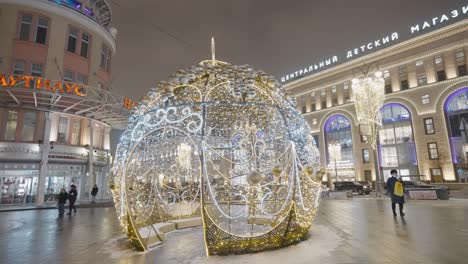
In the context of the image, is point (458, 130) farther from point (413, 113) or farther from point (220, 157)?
point (220, 157)

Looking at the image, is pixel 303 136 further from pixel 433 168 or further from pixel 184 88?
pixel 433 168

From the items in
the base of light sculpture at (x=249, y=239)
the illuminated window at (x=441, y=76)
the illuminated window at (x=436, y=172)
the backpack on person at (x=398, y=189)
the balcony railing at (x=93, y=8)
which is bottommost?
the base of light sculpture at (x=249, y=239)

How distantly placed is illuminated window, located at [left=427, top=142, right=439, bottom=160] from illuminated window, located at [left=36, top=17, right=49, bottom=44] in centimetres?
4243

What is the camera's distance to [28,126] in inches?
826

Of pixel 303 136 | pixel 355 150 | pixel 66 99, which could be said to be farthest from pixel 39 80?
pixel 355 150

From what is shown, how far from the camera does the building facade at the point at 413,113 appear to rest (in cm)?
3222

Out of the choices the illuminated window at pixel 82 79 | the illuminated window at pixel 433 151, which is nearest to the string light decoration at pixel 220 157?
the illuminated window at pixel 82 79

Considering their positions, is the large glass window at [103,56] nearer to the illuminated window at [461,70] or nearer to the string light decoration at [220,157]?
the string light decoration at [220,157]

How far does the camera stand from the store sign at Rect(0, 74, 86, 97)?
59.7 feet

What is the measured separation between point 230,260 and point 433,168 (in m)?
37.2

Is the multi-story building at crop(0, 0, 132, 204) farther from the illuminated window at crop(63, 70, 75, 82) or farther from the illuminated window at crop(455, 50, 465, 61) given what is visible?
the illuminated window at crop(455, 50, 465, 61)

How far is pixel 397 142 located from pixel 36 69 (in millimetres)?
41226

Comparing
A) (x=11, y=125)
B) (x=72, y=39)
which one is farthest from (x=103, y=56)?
(x=11, y=125)

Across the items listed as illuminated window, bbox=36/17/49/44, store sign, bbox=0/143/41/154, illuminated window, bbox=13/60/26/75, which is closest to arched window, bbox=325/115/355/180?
store sign, bbox=0/143/41/154
